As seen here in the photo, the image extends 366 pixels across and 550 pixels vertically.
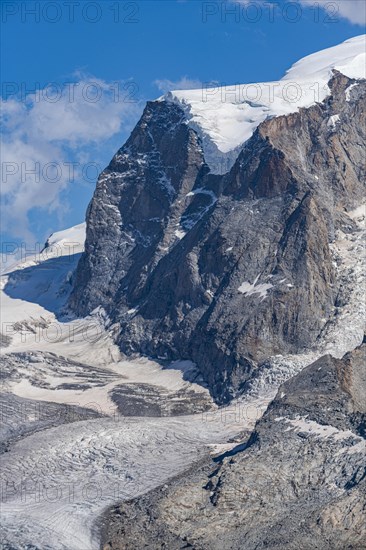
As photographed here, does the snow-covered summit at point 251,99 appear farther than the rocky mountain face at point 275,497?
Yes

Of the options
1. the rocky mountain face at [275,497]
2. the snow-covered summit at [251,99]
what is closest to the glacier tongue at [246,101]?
the snow-covered summit at [251,99]

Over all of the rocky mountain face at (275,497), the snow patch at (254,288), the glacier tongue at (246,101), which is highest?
the glacier tongue at (246,101)

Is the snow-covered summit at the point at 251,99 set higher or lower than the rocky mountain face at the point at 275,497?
higher

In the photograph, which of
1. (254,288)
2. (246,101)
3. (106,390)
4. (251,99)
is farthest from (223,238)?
(246,101)

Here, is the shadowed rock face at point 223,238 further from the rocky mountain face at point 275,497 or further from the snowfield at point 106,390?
the rocky mountain face at point 275,497

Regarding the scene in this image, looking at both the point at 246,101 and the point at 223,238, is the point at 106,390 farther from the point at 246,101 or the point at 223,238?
the point at 246,101

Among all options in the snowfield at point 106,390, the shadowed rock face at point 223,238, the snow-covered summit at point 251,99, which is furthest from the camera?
the snow-covered summit at point 251,99

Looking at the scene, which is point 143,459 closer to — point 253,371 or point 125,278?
point 253,371

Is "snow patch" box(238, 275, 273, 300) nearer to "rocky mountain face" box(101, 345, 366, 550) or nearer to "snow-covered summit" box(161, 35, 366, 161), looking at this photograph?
"snow-covered summit" box(161, 35, 366, 161)

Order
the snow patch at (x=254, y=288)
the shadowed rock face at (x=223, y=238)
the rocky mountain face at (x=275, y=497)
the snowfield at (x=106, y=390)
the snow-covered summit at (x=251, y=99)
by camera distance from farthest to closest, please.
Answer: the snow-covered summit at (x=251, y=99)
the snow patch at (x=254, y=288)
the shadowed rock face at (x=223, y=238)
the snowfield at (x=106, y=390)
the rocky mountain face at (x=275, y=497)
